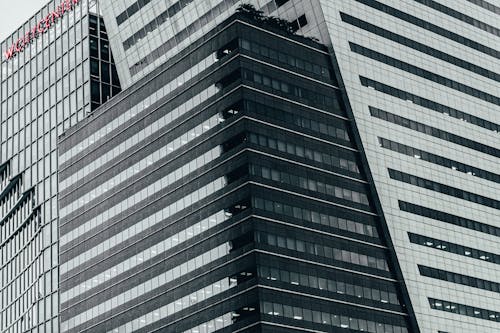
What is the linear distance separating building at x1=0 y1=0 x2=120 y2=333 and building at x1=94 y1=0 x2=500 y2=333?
7993mm

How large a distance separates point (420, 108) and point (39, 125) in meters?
62.5

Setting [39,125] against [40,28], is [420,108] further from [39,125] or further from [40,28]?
[40,28]

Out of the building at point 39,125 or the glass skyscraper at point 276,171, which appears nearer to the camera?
the glass skyscraper at point 276,171

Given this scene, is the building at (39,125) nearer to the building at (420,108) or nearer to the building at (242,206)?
the building at (420,108)

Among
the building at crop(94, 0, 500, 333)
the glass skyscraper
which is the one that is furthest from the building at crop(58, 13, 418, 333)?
the building at crop(94, 0, 500, 333)

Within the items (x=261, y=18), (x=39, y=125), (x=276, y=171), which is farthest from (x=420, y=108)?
(x=39, y=125)

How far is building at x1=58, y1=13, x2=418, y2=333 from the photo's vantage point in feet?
436

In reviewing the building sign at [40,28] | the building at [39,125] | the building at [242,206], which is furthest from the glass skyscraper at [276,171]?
the building sign at [40,28]

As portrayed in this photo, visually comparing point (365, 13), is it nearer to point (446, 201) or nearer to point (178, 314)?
point (446, 201)

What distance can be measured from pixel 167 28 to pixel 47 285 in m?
43.0

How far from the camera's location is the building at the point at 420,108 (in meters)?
147

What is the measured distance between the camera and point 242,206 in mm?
133750

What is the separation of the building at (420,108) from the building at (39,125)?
7.99m

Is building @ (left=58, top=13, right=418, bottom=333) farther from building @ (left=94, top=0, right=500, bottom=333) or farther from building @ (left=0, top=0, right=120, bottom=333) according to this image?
building @ (left=0, top=0, right=120, bottom=333)
